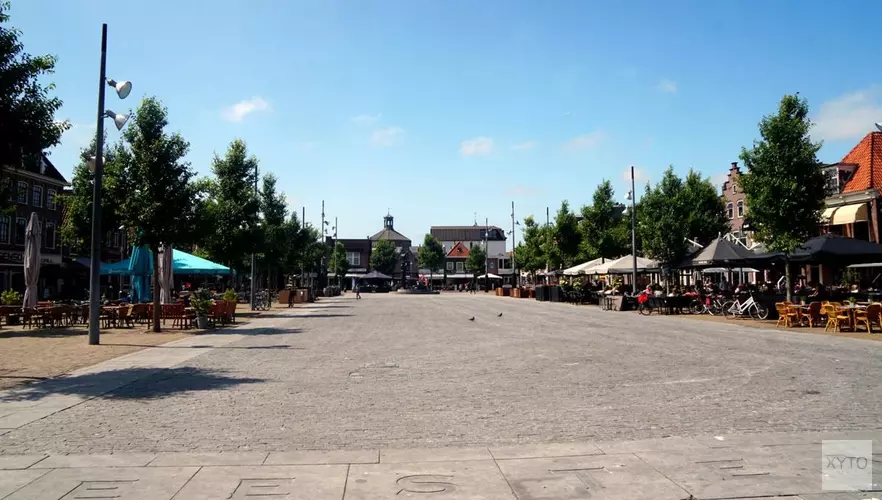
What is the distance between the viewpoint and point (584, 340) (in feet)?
54.7

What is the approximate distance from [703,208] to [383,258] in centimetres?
6613

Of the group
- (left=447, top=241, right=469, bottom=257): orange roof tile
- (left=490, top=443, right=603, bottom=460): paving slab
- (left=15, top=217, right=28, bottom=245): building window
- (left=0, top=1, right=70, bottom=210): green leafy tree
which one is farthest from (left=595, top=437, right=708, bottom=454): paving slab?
(left=447, top=241, right=469, bottom=257): orange roof tile

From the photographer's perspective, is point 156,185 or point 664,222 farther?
point 664,222

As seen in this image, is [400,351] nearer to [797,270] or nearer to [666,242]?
[666,242]

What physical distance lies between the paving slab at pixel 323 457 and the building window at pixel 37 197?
152 ft

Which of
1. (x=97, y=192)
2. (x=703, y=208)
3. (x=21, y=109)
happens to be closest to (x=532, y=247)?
(x=703, y=208)

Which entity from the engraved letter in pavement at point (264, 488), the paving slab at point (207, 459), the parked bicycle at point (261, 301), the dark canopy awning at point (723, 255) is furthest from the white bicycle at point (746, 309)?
the parked bicycle at point (261, 301)

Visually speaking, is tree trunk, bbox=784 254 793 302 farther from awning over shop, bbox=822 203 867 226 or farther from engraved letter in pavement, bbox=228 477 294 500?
engraved letter in pavement, bbox=228 477 294 500

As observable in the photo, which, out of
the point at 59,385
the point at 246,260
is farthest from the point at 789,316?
the point at 246,260

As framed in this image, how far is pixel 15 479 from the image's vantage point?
5125 mm

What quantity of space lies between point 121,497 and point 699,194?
50.5 metres

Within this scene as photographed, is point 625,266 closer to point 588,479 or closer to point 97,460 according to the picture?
point 588,479

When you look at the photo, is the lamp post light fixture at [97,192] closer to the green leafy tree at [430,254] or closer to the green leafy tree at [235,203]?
the green leafy tree at [235,203]

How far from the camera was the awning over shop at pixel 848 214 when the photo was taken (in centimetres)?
3409
